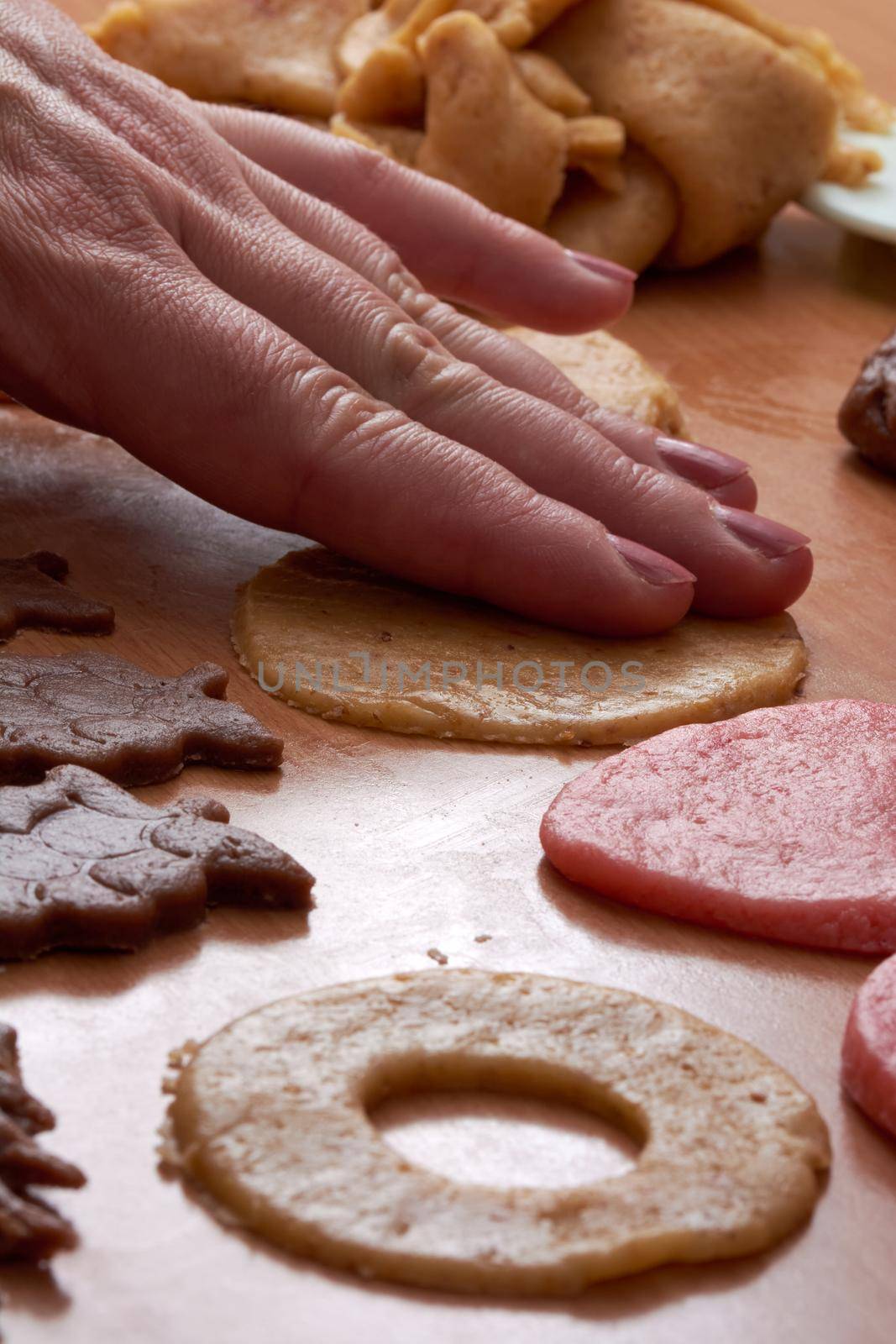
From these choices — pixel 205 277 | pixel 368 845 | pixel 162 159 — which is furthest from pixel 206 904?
pixel 162 159

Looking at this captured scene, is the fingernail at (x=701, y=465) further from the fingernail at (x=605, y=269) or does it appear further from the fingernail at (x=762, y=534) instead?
the fingernail at (x=605, y=269)

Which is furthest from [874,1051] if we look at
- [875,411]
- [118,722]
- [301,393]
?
[875,411]

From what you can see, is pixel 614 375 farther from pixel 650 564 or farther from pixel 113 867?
pixel 113 867

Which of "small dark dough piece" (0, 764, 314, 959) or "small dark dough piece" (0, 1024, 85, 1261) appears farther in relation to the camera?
"small dark dough piece" (0, 764, 314, 959)

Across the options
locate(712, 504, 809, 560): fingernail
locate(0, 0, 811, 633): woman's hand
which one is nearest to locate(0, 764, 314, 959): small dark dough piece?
locate(0, 0, 811, 633): woman's hand

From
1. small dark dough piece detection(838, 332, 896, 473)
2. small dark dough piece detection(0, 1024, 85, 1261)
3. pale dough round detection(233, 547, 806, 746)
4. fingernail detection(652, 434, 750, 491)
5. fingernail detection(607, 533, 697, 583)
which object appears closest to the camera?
small dark dough piece detection(0, 1024, 85, 1261)

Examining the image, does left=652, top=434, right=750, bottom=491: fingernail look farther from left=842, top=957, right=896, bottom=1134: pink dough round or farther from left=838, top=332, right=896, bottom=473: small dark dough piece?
left=842, top=957, right=896, bottom=1134: pink dough round
